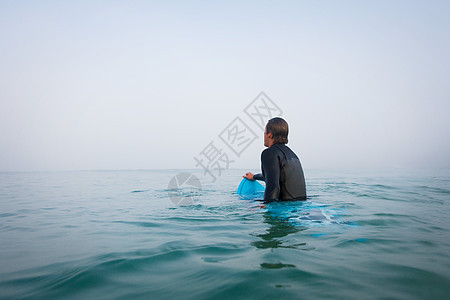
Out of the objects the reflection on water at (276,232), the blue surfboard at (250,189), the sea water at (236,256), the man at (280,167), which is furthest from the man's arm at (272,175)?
the blue surfboard at (250,189)

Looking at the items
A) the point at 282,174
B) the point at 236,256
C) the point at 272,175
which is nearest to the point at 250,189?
the point at 282,174

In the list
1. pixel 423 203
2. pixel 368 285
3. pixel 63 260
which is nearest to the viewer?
pixel 368 285

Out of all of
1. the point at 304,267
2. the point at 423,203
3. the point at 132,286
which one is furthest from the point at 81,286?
the point at 423,203

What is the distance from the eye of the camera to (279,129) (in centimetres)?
496

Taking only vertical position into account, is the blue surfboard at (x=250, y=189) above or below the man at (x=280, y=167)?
below

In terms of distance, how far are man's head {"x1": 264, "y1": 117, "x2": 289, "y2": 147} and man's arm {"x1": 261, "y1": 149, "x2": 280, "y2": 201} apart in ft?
1.55

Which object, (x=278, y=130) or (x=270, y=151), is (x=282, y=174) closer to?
(x=270, y=151)

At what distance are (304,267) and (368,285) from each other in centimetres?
46

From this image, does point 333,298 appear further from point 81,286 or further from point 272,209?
point 272,209

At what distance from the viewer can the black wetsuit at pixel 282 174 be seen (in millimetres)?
4586

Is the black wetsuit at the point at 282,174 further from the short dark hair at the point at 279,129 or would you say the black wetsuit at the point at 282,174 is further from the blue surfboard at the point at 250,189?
the blue surfboard at the point at 250,189

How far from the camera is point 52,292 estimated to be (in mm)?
1878

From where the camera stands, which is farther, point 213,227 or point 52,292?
point 213,227

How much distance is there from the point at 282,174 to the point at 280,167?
14 cm
